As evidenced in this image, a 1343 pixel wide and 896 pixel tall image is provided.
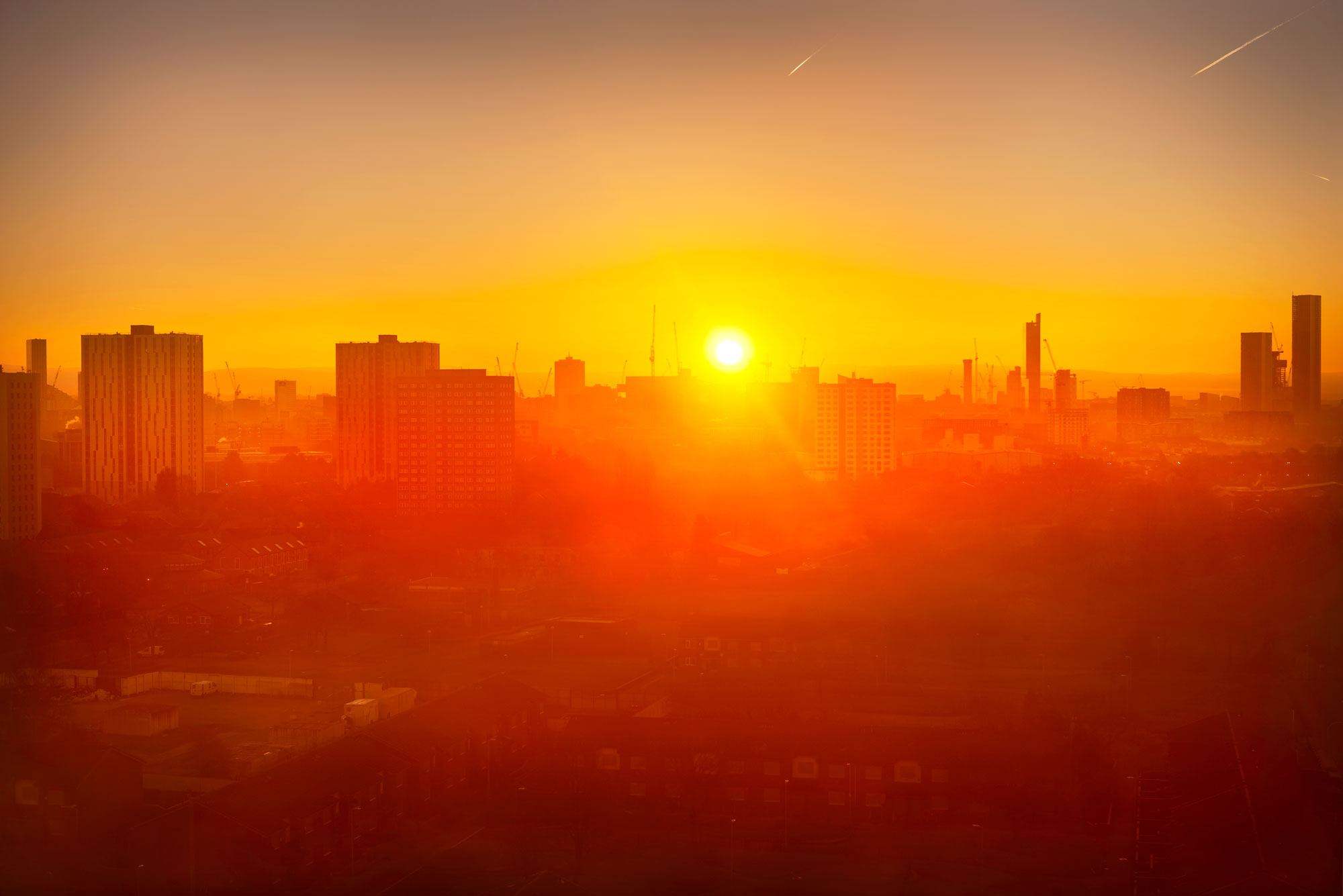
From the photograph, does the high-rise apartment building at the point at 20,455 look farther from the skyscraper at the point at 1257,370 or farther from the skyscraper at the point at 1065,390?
the skyscraper at the point at 1065,390

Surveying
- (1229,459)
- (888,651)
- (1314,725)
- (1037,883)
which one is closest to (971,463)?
(1229,459)

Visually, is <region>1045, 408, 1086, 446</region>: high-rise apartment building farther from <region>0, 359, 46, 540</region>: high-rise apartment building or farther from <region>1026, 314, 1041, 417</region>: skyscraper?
<region>0, 359, 46, 540</region>: high-rise apartment building

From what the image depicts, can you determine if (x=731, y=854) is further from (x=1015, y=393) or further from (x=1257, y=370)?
(x=1015, y=393)

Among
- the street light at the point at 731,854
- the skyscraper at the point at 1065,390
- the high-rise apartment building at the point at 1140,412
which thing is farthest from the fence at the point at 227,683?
the skyscraper at the point at 1065,390

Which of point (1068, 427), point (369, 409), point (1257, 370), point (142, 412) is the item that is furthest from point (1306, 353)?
point (369, 409)

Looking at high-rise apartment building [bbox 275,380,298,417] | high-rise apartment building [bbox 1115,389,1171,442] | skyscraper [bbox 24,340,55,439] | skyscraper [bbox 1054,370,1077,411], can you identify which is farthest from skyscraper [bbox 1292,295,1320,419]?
high-rise apartment building [bbox 275,380,298,417]
